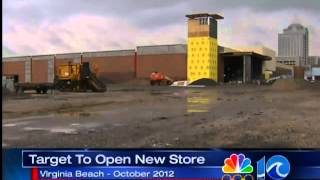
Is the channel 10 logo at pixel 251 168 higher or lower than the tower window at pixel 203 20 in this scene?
lower

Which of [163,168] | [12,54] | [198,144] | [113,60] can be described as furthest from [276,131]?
[12,54]

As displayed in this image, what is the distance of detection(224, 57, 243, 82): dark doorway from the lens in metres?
2.44

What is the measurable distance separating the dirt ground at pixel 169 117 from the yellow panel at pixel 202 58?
0.31ft

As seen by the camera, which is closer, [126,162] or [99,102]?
[126,162]

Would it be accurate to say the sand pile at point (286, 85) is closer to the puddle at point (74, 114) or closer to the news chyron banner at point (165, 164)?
the news chyron banner at point (165, 164)

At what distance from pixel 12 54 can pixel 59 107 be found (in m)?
0.41

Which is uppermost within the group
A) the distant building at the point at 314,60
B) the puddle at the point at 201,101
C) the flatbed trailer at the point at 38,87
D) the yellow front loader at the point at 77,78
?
the distant building at the point at 314,60

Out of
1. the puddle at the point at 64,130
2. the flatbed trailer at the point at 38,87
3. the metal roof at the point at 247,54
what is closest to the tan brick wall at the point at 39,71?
the flatbed trailer at the point at 38,87

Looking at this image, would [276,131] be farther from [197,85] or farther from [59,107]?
[59,107]

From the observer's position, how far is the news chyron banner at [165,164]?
202cm

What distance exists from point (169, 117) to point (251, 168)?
1.89ft

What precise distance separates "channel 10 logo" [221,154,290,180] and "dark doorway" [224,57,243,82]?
60cm

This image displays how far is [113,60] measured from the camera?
2445 millimetres

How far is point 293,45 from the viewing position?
2365 millimetres
